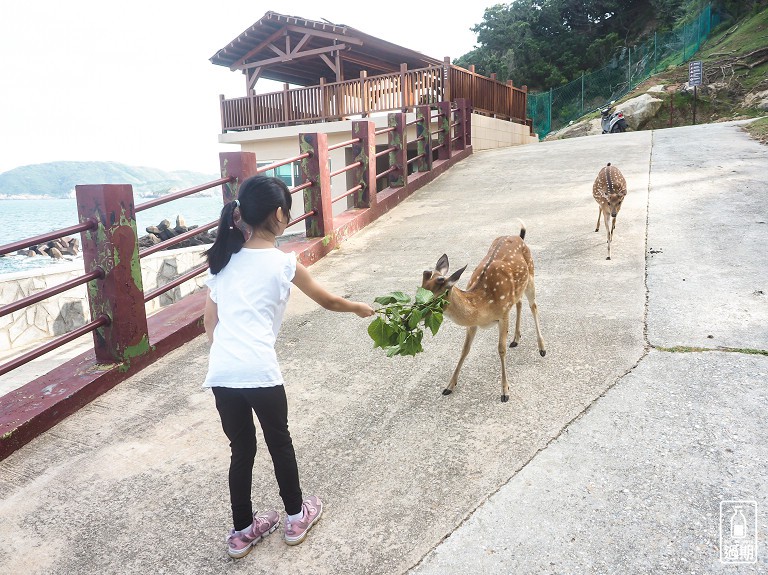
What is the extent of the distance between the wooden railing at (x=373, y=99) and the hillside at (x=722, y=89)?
242 inches

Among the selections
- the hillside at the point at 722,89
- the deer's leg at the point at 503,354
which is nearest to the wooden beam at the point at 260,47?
the hillside at the point at 722,89

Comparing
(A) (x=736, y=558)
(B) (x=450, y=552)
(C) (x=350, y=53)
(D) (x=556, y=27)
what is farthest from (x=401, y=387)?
(D) (x=556, y=27)

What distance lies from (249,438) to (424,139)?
9593 mm

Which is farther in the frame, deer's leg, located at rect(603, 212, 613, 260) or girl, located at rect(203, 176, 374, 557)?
deer's leg, located at rect(603, 212, 613, 260)

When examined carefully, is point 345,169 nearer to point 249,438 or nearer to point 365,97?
point 249,438

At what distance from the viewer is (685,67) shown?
79.2 ft

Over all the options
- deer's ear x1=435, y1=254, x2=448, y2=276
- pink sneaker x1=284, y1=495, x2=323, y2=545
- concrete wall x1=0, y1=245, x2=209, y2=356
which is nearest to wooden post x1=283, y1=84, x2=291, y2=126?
concrete wall x1=0, y1=245, x2=209, y2=356

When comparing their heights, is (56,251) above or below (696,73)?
below

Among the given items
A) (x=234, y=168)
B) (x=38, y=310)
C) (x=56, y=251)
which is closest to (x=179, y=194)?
(x=234, y=168)

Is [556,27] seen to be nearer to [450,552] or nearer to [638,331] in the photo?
[638,331]

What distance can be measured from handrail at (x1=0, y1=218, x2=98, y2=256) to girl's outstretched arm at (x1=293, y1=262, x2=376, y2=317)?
6.89 feet

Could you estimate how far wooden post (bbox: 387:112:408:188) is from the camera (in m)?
10.1

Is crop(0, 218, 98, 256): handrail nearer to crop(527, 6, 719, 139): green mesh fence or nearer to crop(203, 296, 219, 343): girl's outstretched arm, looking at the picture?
crop(203, 296, 219, 343): girl's outstretched arm

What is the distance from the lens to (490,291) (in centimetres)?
396
